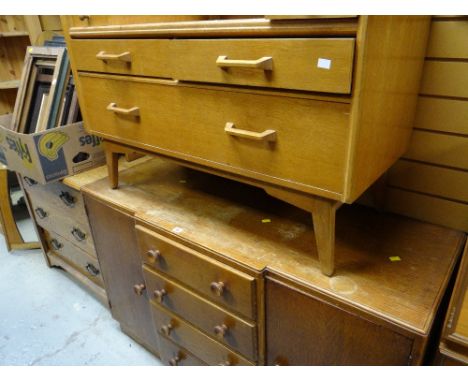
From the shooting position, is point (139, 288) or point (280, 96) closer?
point (280, 96)

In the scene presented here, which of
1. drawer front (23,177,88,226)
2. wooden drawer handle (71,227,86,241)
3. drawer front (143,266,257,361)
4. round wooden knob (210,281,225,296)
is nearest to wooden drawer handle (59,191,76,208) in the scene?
drawer front (23,177,88,226)

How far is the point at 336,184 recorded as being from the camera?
0.68 m

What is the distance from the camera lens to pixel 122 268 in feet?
4.30

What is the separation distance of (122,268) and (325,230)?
0.83m

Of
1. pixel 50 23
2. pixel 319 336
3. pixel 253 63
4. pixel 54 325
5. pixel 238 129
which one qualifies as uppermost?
pixel 50 23

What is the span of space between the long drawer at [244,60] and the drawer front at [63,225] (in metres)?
0.81

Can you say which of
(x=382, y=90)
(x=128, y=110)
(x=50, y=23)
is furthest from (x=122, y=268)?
(x=50, y=23)

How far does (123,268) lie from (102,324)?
504 millimetres

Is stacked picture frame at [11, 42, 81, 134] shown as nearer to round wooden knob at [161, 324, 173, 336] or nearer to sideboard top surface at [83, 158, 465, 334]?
sideboard top surface at [83, 158, 465, 334]

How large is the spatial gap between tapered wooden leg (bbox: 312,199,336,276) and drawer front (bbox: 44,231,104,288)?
1.11m

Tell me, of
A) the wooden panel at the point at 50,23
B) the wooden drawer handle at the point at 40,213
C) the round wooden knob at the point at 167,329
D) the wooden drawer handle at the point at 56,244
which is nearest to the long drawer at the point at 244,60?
the round wooden knob at the point at 167,329

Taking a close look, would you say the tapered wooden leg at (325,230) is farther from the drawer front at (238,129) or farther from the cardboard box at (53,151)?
the cardboard box at (53,151)

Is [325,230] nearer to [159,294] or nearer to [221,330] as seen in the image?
[221,330]

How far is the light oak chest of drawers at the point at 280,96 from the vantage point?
24.0 inches
